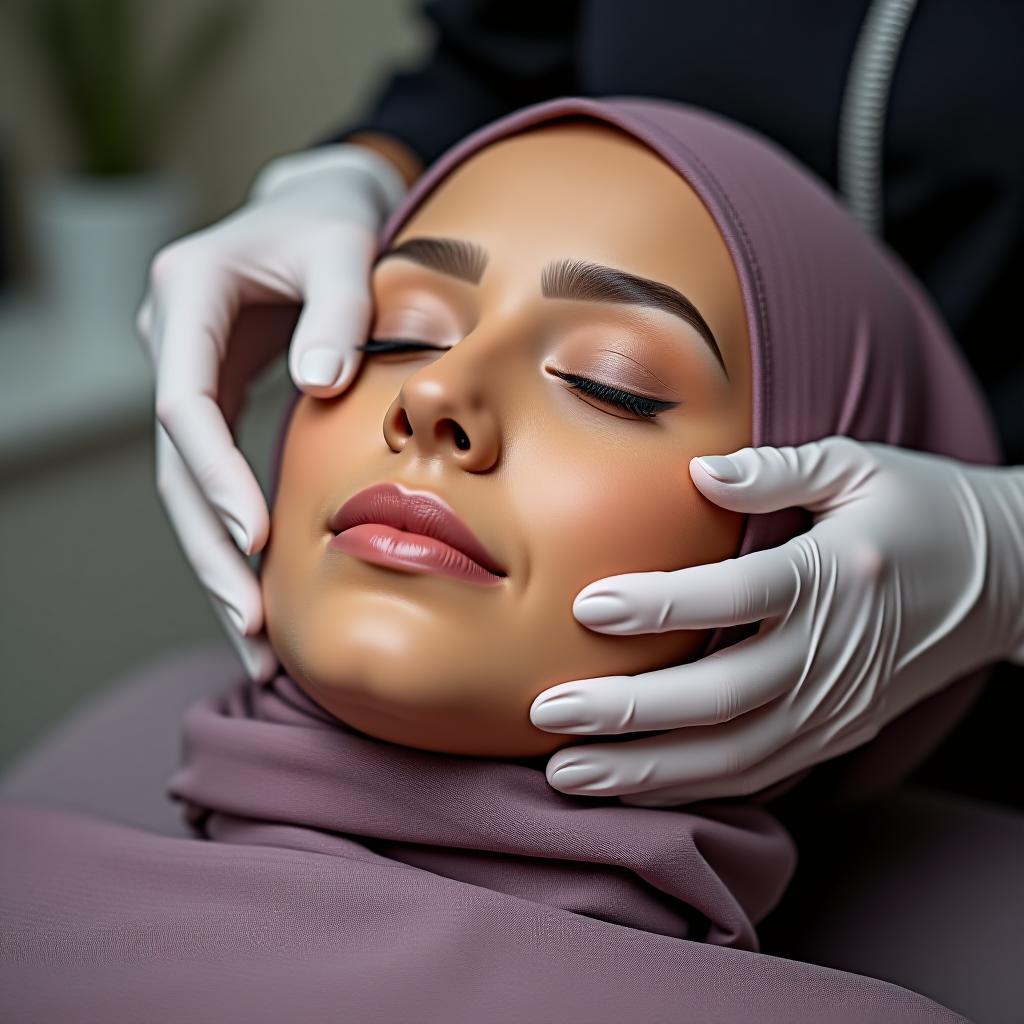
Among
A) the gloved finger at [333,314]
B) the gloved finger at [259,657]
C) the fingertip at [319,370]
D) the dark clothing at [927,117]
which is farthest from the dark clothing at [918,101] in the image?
the gloved finger at [259,657]

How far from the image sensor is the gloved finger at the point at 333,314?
0.91 metres

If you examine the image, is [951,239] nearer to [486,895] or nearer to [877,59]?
[877,59]

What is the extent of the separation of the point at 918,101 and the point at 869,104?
0.15ft

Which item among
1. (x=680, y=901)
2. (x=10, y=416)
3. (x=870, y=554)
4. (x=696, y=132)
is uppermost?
(x=696, y=132)

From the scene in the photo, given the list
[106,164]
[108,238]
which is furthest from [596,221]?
[106,164]

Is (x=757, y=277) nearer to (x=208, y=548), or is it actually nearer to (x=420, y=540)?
(x=420, y=540)

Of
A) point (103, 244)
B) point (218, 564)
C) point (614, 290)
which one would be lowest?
point (103, 244)

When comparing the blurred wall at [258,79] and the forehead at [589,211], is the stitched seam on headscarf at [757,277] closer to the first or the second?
the forehead at [589,211]

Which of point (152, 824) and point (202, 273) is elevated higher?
point (202, 273)

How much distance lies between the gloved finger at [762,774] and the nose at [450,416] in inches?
9.8

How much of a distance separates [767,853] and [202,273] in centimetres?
62

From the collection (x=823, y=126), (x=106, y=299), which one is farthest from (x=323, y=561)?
(x=106, y=299)

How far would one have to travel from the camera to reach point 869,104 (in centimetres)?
117

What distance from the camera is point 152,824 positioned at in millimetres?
1130
